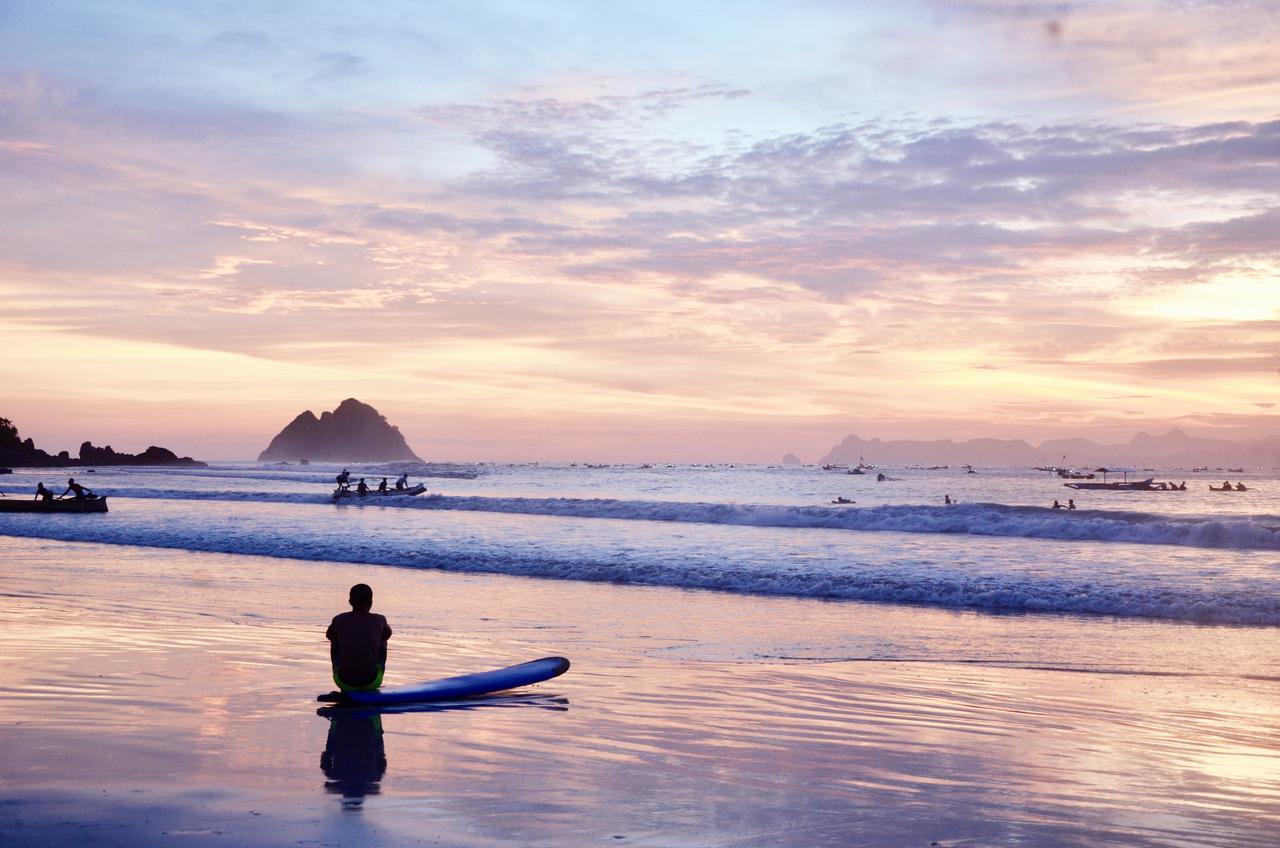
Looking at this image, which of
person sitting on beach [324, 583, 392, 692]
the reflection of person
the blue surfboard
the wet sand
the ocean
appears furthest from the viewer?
the ocean

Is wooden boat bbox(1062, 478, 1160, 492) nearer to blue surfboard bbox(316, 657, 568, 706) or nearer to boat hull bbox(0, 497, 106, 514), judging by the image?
boat hull bbox(0, 497, 106, 514)

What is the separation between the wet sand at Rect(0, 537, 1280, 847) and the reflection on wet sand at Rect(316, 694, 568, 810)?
0.11 ft

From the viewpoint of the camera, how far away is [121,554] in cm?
2452

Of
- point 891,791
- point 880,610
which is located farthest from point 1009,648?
point 891,791

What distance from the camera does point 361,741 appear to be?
7.55 meters

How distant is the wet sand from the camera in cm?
562

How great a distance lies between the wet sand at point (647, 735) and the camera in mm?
5617

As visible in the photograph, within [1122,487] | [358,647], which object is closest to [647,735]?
[358,647]

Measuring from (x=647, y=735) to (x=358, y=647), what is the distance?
2890 mm

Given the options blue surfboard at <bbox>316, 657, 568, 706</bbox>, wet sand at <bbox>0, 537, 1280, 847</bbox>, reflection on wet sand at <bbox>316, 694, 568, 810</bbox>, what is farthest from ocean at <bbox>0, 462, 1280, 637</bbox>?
reflection on wet sand at <bbox>316, 694, 568, 810</bbox>

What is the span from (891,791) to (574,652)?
20.5 feet

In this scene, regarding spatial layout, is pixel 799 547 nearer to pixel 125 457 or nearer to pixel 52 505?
pixel 52 505

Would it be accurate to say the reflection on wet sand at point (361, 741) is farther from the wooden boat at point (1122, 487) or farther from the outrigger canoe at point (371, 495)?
the wooden boat at point (1122, 487)

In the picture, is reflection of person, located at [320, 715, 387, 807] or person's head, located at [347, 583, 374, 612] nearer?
reflection of person, located at [320, 715, 387, 807]
